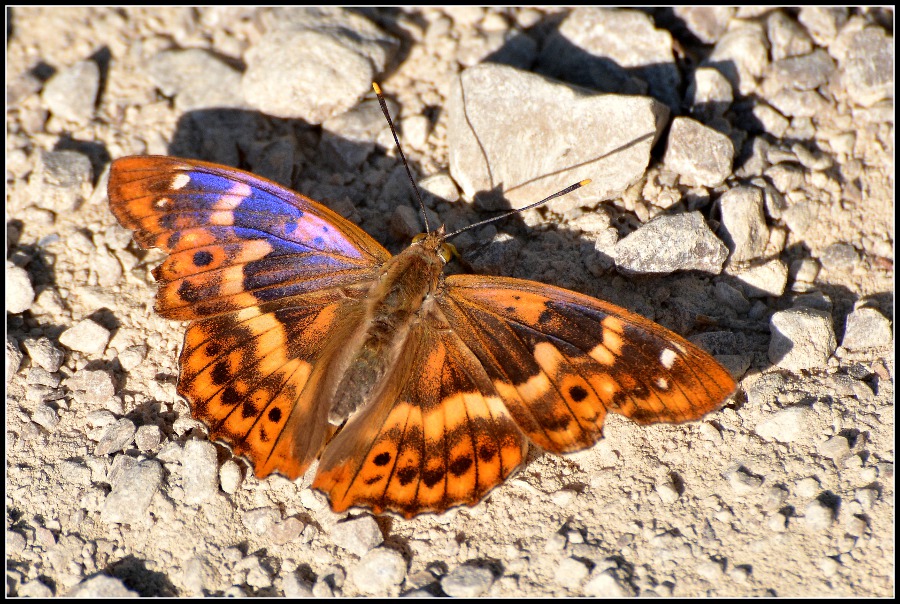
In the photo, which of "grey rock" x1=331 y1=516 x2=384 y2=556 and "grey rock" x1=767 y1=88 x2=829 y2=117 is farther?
"grey rock" x1=767 y1=88 x2=829 y2=117

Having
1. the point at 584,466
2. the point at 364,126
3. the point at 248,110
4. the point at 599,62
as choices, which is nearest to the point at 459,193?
the point at 364,126

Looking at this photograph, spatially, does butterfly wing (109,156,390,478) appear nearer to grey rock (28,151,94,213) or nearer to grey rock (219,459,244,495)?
grey rock (219,459,244,495)

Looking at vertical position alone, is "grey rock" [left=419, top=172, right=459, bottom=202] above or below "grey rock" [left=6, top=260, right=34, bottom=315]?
above

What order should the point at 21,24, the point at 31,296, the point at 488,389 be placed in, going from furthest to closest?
the point at 21,24
the point at 31,296
the point at 488,389

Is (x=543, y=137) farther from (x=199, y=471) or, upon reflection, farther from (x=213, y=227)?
(x=199, y=471)

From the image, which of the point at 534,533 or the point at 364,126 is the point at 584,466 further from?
the point at 364,126

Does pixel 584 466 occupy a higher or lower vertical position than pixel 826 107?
lower

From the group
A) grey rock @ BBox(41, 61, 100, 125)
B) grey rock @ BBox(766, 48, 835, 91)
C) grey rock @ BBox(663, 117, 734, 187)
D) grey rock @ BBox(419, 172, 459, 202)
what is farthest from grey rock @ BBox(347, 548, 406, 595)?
grey rock @ BBox(766, 48, 835, 91)
